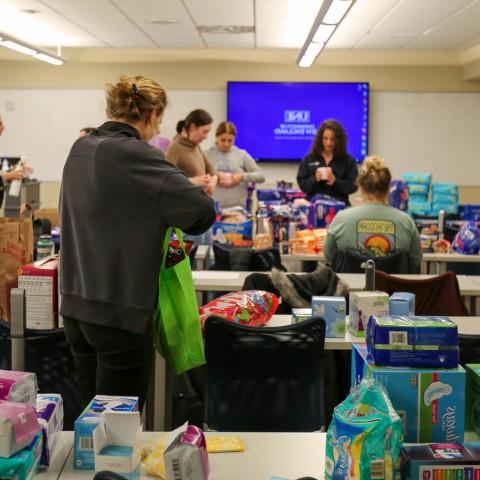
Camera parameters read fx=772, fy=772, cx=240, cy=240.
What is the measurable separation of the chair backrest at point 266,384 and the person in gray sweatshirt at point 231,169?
150 inches

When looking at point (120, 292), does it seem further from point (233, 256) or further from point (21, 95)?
point (21, 95)

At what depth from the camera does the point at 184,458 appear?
163cm

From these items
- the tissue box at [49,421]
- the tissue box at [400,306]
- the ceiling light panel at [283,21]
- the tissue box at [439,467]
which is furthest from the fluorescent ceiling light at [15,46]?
the tissue box at [439,467]

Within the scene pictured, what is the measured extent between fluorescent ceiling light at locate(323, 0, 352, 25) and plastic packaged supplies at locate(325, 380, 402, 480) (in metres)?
3.83

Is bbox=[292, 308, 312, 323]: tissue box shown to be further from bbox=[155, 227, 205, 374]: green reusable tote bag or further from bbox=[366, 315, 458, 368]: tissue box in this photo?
bbox=[366, 315, 458, 368]: tissue box

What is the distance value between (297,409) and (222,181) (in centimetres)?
378

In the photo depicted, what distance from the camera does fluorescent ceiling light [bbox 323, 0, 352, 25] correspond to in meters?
5.06

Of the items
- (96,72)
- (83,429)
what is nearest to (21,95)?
(96,72)

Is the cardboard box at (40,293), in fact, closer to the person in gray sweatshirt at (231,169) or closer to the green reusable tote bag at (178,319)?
the green reusable tote bag at (178,319)

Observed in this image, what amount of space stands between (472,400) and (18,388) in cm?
111

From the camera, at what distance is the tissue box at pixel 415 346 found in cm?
183

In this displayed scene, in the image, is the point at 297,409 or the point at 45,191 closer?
the point at 297,409

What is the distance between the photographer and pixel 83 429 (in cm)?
179

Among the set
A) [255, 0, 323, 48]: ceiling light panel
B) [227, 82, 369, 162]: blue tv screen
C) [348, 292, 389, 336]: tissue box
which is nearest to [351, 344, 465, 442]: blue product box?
[348, 292, 389, 336]: tissue box
